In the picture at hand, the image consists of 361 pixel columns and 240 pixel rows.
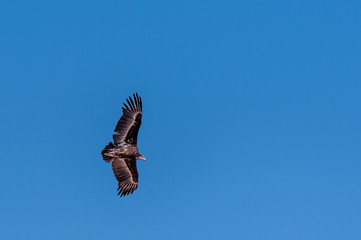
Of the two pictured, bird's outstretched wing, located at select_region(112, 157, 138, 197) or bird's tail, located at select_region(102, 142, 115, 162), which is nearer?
bird's tail, located at select_region(102, 142, 115, 162)

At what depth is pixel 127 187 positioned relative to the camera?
36.9 meters

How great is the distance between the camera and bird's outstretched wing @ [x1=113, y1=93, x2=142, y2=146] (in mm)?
35500

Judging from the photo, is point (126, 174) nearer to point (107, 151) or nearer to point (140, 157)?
point (140, 157)

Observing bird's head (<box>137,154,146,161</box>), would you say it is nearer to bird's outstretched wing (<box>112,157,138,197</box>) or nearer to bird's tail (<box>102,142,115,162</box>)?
bird's outstretched wing (<box>112,157,138,197</box>)

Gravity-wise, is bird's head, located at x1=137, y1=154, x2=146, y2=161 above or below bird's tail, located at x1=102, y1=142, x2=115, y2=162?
above

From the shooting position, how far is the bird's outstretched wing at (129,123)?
1398 inches

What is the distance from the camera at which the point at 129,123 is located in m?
35.6

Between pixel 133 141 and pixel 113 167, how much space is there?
219 cm

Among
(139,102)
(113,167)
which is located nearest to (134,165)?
(113,167)

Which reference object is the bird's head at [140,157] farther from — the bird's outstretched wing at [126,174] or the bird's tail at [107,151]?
the bird's tail at [107,151]

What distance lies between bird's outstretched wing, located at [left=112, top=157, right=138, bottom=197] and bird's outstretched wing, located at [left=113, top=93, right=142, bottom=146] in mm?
1586

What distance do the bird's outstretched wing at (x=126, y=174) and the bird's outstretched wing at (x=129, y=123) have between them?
1.59 metres

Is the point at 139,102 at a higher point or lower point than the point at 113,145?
higher

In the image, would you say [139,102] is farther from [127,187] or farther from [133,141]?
[127,187]
